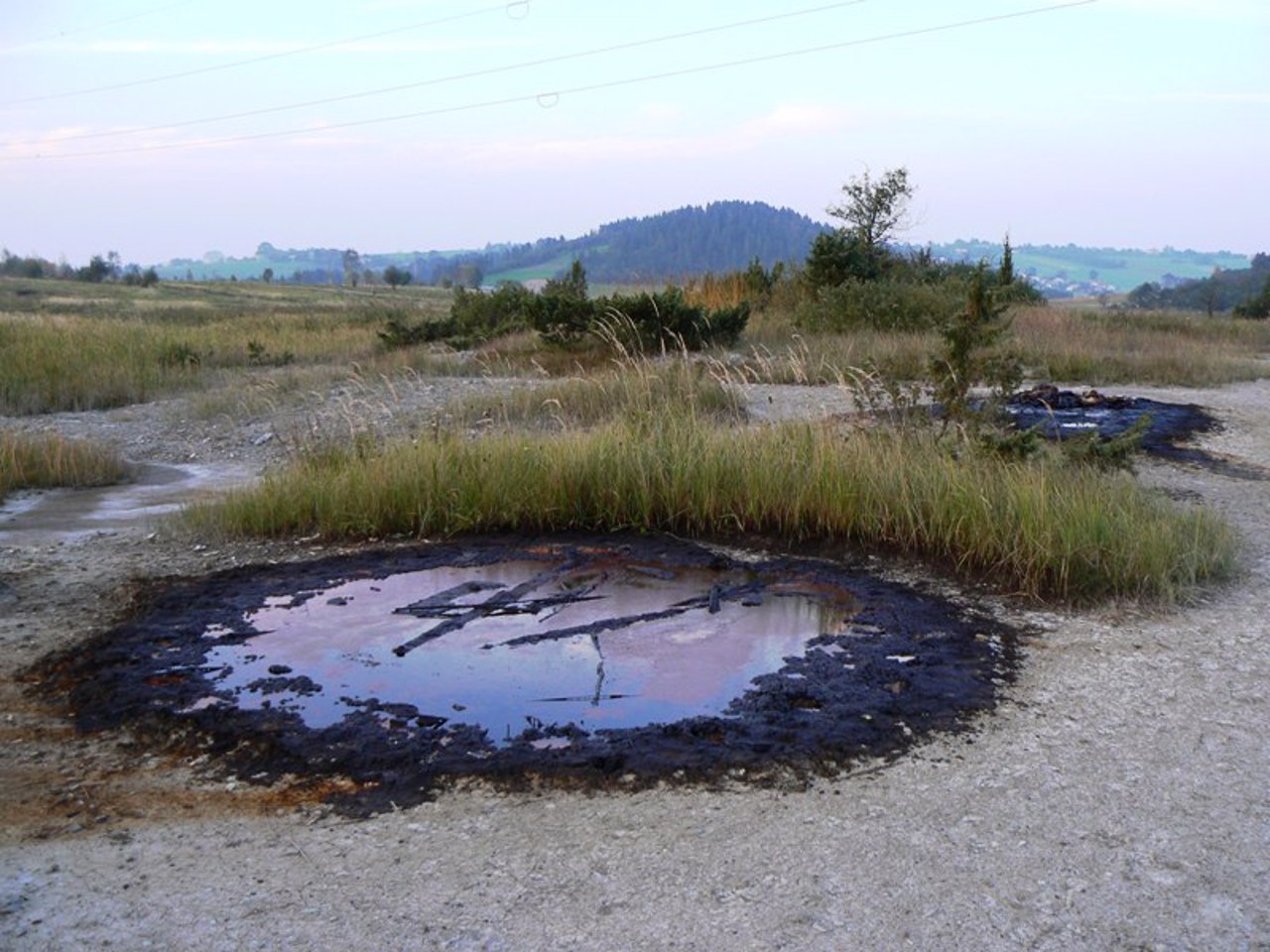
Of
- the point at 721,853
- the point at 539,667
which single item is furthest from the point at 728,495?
the point at 721,853

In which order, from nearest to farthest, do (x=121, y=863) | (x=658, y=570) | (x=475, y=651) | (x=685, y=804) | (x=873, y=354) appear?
(x=121, y=863), (x=685, y=804), (x=475, y=651), (x=658, y=570), (x=873, y=354)

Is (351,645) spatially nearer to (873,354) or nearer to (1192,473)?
(1192,473)

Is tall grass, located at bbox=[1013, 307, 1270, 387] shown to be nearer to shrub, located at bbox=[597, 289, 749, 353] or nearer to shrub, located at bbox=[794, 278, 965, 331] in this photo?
shrub, located at bbox=[794, 278, 965, 331]

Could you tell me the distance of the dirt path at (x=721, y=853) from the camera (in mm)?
3254

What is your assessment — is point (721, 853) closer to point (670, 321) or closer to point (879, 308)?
point (670, 321)

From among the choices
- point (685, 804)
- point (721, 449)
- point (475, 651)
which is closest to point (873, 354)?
point (721, 449)

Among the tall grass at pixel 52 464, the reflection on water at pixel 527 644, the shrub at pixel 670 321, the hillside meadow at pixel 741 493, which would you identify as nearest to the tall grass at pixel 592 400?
the hillside meadow at pixel 741 493

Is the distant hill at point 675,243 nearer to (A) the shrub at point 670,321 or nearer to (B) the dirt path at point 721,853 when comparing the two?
(A) the shrub at point 670,321

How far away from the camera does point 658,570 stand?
7.00 metres

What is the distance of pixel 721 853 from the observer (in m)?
3.66

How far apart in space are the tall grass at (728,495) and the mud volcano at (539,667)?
54 centimetres

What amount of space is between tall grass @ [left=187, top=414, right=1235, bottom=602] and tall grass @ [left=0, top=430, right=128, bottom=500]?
289cm

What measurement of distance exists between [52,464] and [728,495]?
6284mm

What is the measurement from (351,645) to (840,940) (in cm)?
323
